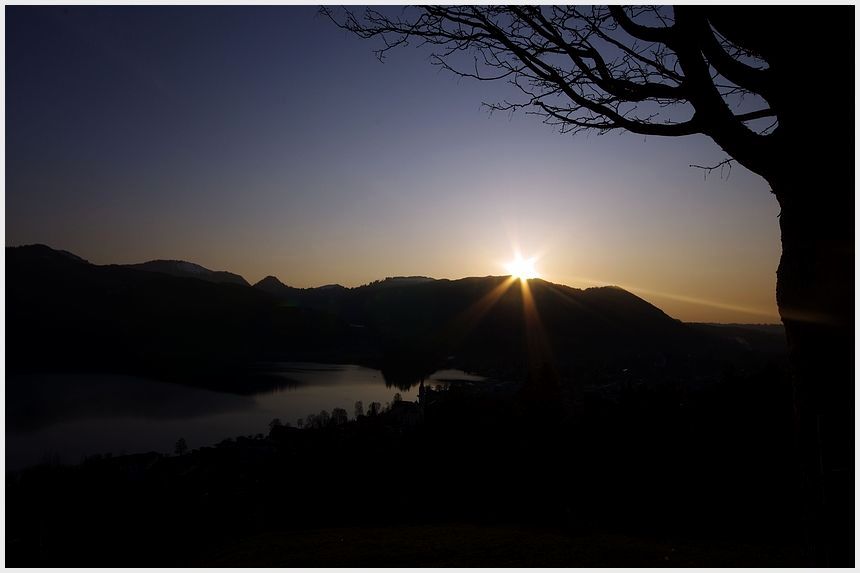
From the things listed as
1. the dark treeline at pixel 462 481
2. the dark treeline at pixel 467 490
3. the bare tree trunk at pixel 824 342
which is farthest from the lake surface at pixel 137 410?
the bare tree trunk at pixel 824 342

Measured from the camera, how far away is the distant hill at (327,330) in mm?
102750

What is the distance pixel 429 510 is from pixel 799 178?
2930cm

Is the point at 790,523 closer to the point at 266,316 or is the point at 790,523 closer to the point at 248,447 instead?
the point at 248,447

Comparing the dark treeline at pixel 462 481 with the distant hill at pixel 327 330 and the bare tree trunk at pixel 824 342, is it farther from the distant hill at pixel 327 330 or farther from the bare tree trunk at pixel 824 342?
the distant hill at pixel 327 330

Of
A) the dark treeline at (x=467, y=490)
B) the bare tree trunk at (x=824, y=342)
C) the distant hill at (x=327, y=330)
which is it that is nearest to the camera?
the bare tree trunk at (x=824, y=342)

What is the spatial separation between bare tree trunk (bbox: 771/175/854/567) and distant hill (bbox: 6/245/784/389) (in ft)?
272

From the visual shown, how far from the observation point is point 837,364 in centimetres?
296

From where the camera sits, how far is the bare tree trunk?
2910 mm

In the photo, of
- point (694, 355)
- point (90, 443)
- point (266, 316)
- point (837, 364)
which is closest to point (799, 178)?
point (837, 364)

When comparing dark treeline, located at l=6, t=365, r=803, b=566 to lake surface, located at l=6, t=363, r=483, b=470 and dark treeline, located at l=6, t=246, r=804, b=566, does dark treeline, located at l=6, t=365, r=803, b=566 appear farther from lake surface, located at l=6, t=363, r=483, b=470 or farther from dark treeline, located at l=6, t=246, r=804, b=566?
lake surface, located at l=6, t=363, r=483, b=470

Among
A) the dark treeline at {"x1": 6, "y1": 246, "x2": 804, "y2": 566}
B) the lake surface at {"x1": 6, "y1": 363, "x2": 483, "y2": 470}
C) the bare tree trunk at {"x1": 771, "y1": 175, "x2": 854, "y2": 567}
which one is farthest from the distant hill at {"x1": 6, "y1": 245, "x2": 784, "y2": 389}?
the bare tree trunk at {"x1": 771, "y1": 175, "x2": 854, "y2": 567}

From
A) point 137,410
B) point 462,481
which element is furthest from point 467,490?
point 137,410

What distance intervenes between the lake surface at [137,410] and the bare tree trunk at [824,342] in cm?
5070

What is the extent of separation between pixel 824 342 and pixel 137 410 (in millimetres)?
68285
